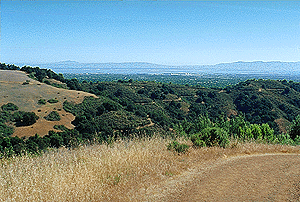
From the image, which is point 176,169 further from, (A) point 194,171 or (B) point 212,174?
(B) point 212,174

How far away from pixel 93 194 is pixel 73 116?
3817cm

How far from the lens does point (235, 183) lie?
4.72 metres

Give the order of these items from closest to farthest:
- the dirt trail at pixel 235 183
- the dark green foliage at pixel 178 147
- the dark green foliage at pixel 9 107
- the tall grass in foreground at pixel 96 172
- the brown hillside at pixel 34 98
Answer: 1. the tall grass in foreground at pixel 96 172
2. the dirt trail at pixel 235 183
3. the dark green foliage at pixel 178 147
4. the brown hillside at pixel 34 98
5. the dark green foliage at pixel 9 107

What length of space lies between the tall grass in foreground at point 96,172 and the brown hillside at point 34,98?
92.2ft

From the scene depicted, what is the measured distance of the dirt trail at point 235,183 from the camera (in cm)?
418

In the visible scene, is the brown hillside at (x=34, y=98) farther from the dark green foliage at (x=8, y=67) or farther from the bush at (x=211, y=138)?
the bush at (x=211, y=138)

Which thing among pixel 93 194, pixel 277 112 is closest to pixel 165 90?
pixel 277 112

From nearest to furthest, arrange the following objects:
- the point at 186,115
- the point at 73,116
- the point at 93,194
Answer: the point at 93,194, the point at 73,116, the point at 186,115

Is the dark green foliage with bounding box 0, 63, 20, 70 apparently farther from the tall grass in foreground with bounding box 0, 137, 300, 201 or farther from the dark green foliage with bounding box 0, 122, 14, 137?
the tall grass in foreground with bounding box 0, 137, 300, 201

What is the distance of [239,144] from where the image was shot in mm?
A: 8164

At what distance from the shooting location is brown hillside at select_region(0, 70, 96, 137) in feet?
108

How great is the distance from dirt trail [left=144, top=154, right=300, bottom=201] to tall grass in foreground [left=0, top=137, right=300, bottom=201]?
1.06 feet

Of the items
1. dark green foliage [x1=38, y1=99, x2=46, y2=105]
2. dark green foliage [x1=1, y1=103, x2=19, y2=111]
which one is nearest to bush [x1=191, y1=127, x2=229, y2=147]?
dark green foliage [x1=1, y1=103, x2=19, y2=111]

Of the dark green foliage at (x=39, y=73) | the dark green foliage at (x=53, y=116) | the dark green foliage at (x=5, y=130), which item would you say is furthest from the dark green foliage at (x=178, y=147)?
the dark green foliage at (x=39, y=73)
